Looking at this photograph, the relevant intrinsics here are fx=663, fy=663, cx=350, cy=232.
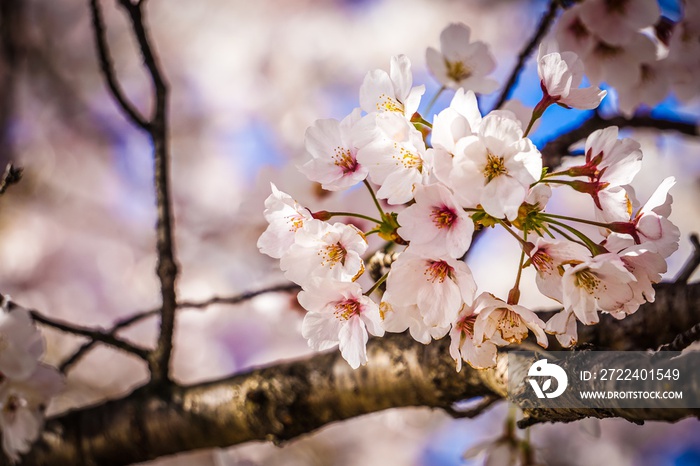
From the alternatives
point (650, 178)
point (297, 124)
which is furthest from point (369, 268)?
point (297, 124)

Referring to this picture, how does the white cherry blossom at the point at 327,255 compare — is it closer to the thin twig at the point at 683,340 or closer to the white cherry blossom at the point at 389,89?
the white cherry blossom at the point at 389,89

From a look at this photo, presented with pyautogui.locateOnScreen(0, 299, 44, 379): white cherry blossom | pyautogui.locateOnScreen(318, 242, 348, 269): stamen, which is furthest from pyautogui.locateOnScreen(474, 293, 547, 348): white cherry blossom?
pyautogui.locateOnScreen(0, 299, 44, 379): white cherry blossom

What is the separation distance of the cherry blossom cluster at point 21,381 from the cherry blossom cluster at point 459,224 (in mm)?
478

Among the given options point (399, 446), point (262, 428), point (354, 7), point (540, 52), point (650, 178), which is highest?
point (354, 7)

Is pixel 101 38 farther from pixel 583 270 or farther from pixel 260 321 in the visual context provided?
pixel 260 321

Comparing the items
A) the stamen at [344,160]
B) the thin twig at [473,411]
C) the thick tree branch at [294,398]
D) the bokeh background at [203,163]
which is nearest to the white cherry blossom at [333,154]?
the stamen at [344,160]

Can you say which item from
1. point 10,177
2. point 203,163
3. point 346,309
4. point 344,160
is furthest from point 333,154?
point 203,163

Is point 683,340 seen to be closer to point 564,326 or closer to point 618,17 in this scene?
point 564,326

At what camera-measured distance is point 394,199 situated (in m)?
0.45

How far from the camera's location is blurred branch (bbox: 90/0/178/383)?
81 centimetres

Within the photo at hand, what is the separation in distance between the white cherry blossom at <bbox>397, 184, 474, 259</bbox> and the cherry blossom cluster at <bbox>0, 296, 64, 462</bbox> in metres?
0.59

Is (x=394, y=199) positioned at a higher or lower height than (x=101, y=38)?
lower

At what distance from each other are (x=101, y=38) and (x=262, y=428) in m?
0.52

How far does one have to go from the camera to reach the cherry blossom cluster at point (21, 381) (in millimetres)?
812
